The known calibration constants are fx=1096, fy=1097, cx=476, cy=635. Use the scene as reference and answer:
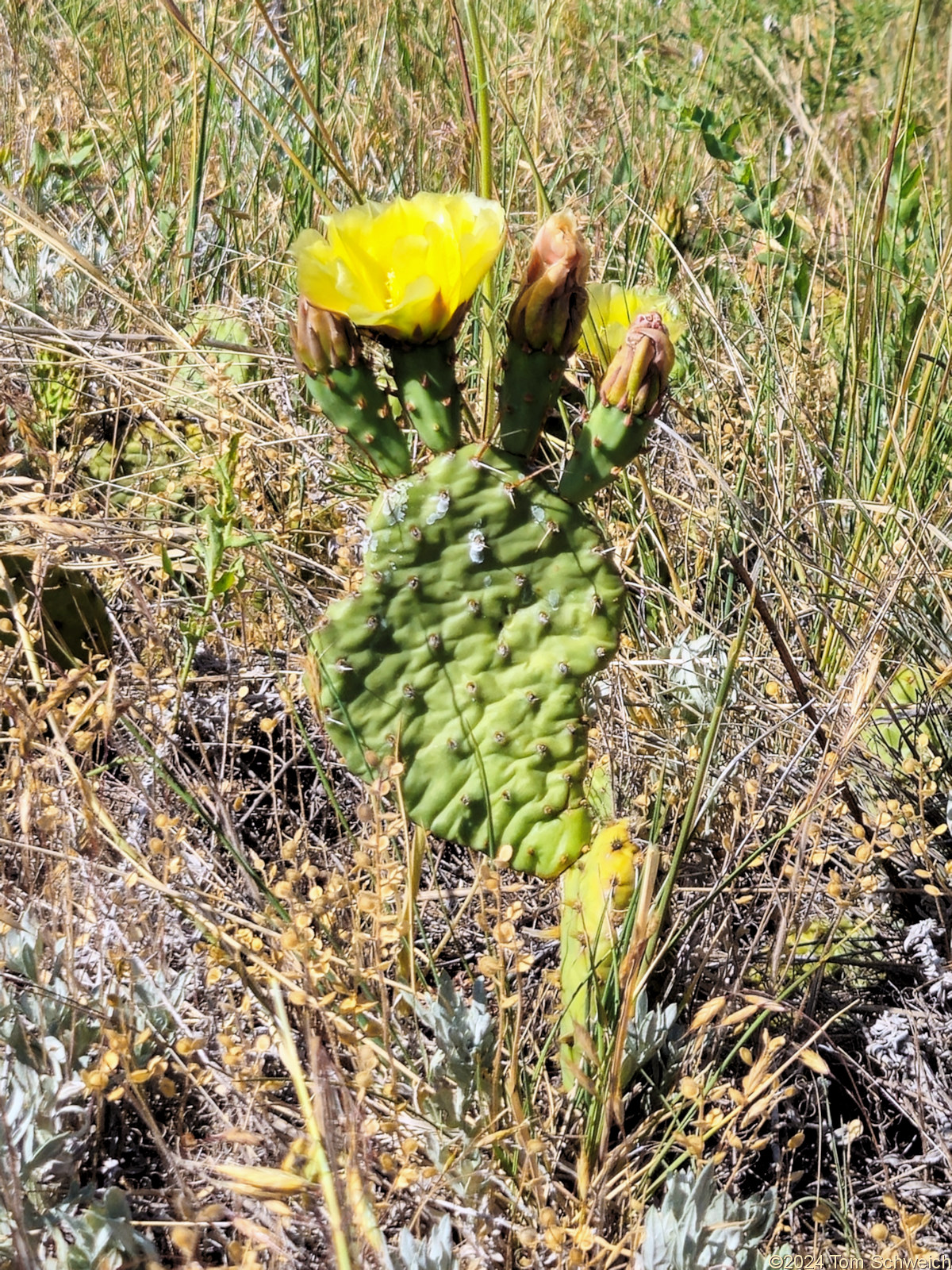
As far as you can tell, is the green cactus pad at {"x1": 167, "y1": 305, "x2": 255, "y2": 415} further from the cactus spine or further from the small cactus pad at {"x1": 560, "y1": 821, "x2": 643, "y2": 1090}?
the small cactus pad at {"x1": 560, "y1": 821, "x2": 643, "y2": 1090}

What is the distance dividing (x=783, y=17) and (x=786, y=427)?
184 centimetres

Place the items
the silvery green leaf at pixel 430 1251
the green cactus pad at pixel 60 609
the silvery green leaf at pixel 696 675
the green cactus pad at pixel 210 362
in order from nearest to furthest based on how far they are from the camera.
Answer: the silvery green leaf at pixel 430 1251 < the silvery green leaf at pixel 696 675 < the green cactus pad at pixel 60 609 < the green cactus pad at pixel 210 362

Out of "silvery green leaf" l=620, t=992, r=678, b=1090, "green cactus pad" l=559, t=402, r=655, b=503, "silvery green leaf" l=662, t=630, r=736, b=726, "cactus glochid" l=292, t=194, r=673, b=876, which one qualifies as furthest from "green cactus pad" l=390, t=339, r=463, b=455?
"silvery green leaf" l=620, t=992, r=678, b=1090

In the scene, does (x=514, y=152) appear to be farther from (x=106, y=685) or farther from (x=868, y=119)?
(x=106, y=685)

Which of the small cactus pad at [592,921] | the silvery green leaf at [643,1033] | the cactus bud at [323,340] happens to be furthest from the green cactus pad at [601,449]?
the silvery green leaf at [643,1033]

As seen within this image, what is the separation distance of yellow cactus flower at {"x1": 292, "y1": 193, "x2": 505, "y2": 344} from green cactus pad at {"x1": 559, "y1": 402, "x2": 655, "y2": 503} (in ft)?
0.54

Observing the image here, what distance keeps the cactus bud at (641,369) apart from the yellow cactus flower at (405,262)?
147 millimetres

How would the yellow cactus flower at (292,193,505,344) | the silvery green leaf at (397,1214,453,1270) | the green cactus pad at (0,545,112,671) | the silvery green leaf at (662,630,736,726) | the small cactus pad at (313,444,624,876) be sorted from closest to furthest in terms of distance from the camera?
the silvery green leaf at (397,1214,453,1270), the yellow cactus flower at (292,193,505,344), the small cactus pad at (313,444,624,876), the silvery green leaf at (662,630,736,726), the green cactus pad at (0,545,112,671)

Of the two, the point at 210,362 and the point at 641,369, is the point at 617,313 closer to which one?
the point at 641,369

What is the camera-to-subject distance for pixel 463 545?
1.11 metres

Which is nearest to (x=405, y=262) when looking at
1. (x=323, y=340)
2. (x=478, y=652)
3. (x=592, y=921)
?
(x=323, y=340)

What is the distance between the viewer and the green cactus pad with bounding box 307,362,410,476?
1.04 meters

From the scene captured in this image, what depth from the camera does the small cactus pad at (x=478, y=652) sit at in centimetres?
109

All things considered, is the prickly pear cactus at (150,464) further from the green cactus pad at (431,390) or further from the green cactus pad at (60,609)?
the green cactus pad at (431,390)
